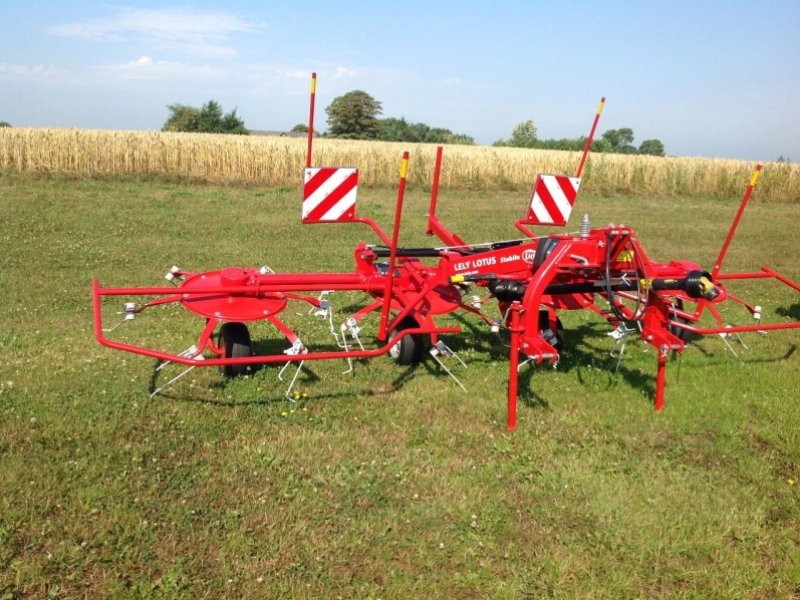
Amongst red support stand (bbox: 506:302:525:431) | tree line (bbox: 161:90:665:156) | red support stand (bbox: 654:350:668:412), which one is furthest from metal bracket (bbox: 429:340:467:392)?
tree line (bbox: 161:90:665:156)

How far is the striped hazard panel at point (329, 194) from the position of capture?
600 cm

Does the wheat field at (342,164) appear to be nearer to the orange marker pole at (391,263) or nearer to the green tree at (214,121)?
the orange marker pole at (391,263)

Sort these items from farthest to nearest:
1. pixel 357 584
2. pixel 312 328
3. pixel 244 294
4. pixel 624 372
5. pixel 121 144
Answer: pixel 121 144 → pixel 312 328 → pixel 624 372 → pixel 244 294 → pixel 357 584

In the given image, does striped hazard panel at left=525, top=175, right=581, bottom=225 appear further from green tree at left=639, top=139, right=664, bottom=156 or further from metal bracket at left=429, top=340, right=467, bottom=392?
green tree at left=639, top=139, right=664, bottom=156

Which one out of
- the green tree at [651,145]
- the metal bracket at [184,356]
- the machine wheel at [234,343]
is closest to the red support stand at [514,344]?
the machine wheel at [234,343]

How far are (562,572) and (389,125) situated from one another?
281 feet

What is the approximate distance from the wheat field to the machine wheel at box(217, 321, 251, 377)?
16.0 m

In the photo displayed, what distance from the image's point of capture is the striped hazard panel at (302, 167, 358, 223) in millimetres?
6003

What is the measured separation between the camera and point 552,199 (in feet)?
23.0

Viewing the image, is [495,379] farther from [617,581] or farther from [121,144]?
[121,144]

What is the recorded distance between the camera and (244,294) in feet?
16.2

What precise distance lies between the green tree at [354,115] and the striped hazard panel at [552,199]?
5361cm

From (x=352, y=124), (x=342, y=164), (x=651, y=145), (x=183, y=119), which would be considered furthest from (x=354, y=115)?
(x=651, y=145)

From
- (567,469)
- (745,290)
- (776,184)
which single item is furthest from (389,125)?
(567,469)
